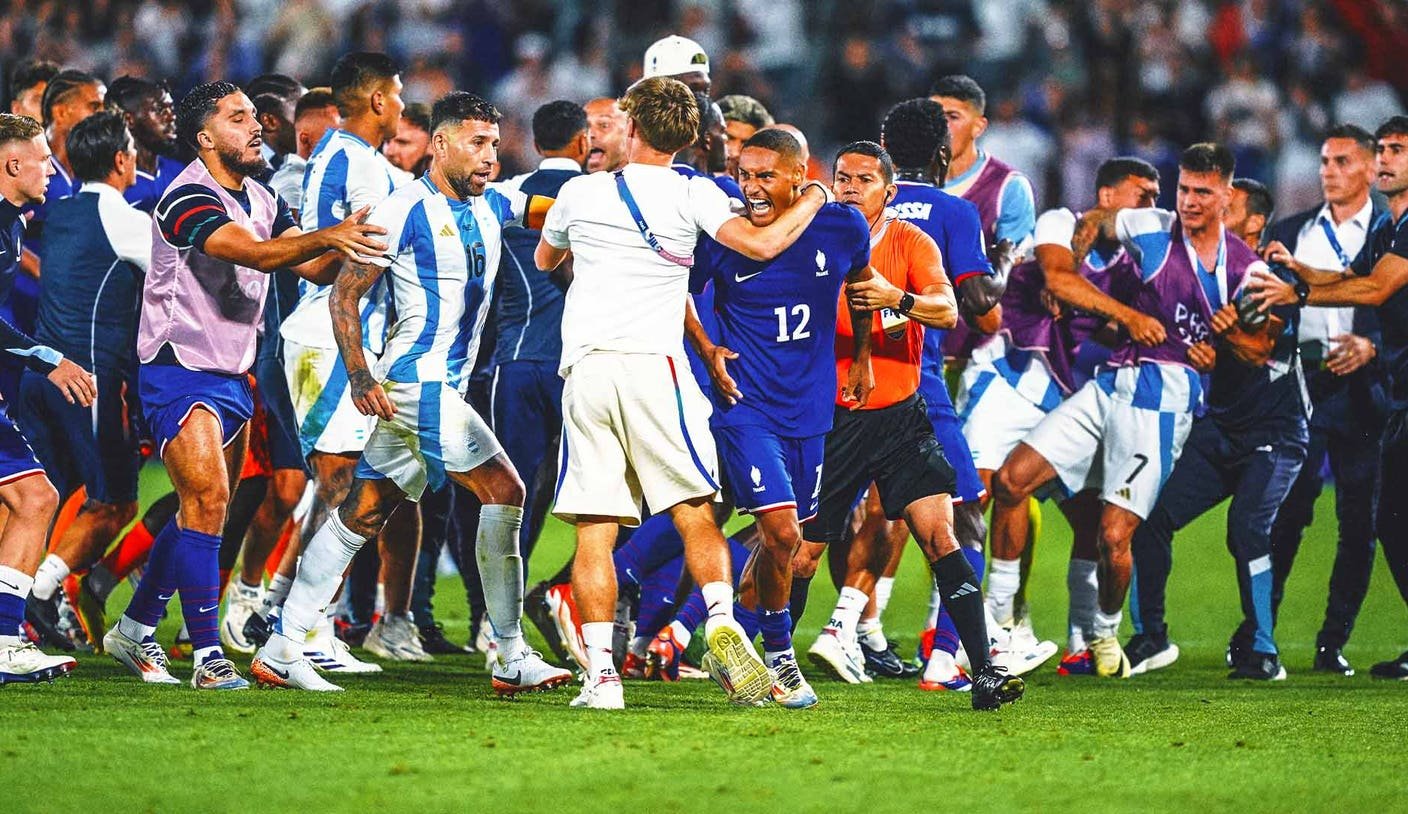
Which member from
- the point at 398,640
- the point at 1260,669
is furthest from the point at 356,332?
the point at 1260,669

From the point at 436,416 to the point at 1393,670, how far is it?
4.87 meters

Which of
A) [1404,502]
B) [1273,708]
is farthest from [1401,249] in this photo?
[1273,708]

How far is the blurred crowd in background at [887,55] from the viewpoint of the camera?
60.0 feet

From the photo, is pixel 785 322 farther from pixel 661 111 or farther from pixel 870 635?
pixel 870 635

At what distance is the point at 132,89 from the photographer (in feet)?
32.1

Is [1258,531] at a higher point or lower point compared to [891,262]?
lower

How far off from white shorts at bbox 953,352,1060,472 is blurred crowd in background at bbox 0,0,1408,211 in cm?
789

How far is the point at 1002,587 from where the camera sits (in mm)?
9203

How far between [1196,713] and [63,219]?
546cm

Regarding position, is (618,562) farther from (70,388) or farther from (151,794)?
(151,794)

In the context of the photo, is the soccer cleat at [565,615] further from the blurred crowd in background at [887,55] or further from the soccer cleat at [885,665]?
the blurred crowd in background at [887,55]

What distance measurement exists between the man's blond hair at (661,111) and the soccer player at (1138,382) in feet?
10.3

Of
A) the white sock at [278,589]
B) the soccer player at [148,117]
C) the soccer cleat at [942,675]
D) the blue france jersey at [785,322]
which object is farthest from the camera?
the soccer player at [148,117]

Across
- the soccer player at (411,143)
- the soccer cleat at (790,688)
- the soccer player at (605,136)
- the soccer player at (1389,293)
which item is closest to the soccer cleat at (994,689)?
the soccer cleat at (790,688)
